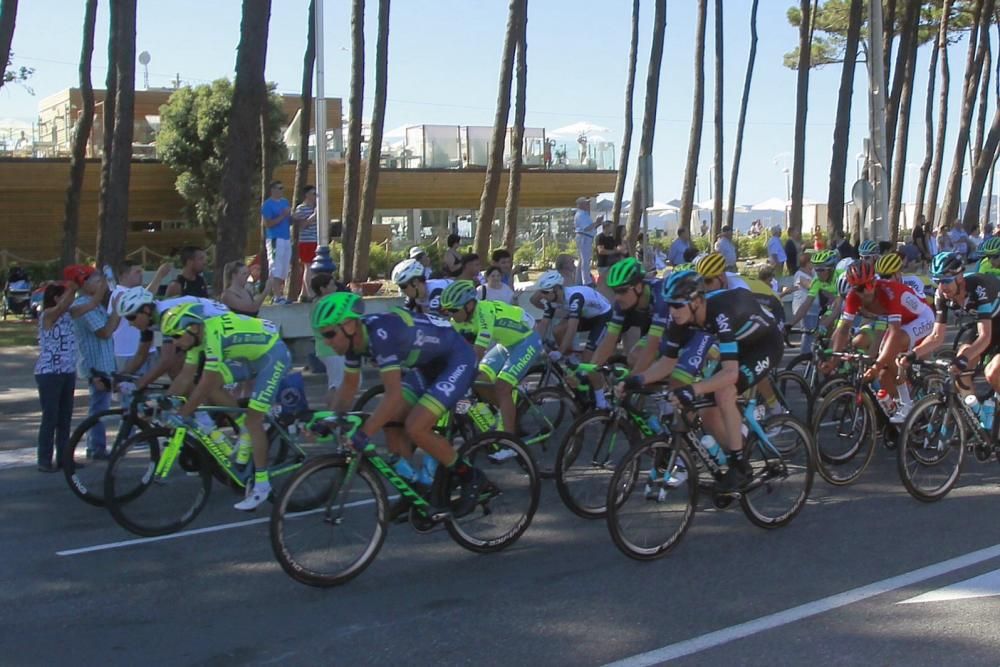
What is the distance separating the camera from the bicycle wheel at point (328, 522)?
22.2ft

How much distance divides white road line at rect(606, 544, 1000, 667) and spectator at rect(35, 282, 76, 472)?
6449 millimetres

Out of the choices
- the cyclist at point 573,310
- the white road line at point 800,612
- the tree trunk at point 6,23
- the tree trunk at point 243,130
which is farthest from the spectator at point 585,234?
the white road line at point 800,612

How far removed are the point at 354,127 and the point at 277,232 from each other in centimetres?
819

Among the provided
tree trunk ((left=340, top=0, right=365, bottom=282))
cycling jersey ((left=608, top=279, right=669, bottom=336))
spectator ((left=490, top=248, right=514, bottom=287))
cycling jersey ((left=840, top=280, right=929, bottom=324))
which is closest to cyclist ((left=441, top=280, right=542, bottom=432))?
cycling jersey ((left=608, top=279, right=669, bottom=336))

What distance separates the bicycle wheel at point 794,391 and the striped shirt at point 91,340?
19.9ft

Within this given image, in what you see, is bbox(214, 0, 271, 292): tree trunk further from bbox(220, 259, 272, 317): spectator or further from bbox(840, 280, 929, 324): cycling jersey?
bbox(840, 280, 929, 324): cycling jersey

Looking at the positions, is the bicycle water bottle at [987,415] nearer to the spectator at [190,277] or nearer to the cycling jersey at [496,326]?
the cycling jersey at [496,326]

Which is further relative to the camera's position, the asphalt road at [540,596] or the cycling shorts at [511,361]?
the cycling shorts at [511,361]

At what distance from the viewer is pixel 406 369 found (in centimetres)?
793

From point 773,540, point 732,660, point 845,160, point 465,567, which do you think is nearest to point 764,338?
point 773,540

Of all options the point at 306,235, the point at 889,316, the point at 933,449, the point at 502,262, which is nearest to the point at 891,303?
the point at 889,316

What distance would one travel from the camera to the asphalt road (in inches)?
234

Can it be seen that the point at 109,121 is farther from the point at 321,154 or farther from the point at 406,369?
the point at 406,369

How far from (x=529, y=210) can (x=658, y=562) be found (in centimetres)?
4172
